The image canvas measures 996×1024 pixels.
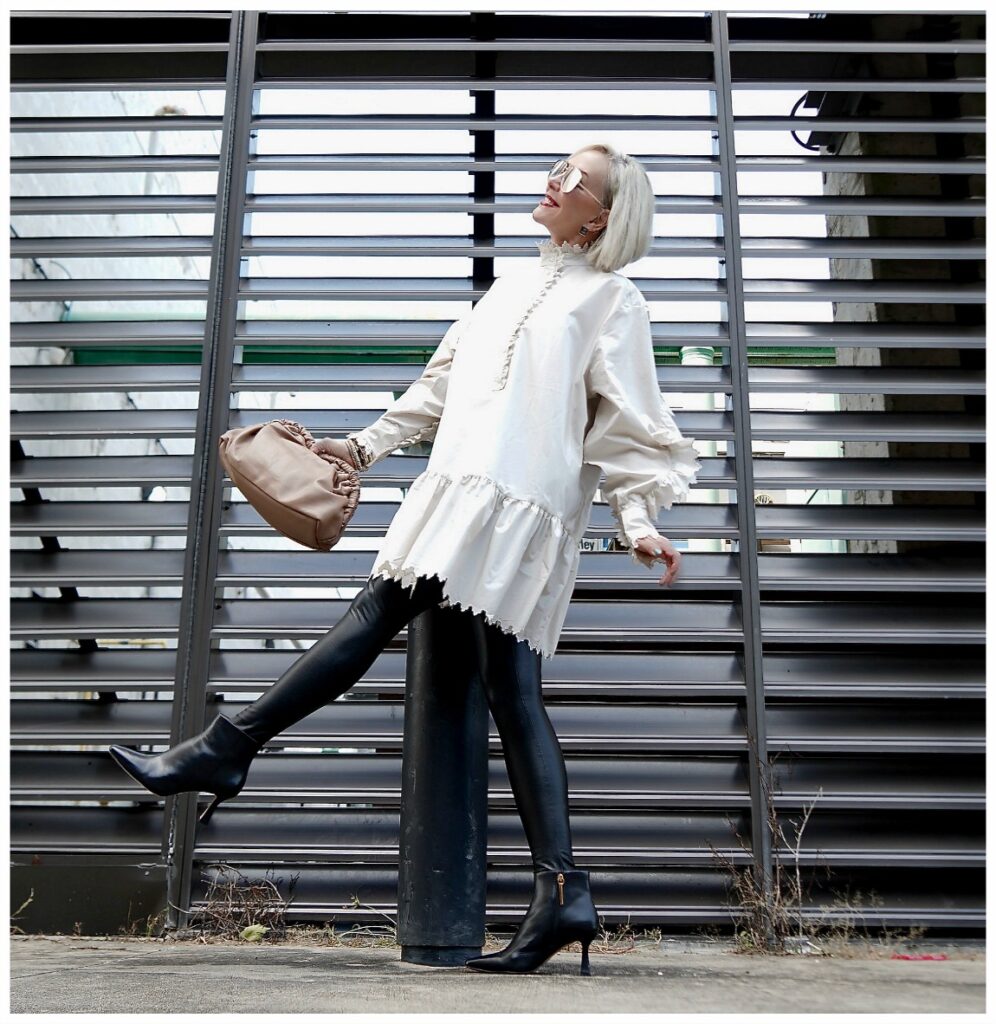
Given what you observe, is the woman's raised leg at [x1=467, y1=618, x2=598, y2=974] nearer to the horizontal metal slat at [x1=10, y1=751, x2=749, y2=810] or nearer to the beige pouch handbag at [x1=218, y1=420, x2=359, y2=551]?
the beige pouch handbag at [x1=218, y1=420, x2=359, y2=551]

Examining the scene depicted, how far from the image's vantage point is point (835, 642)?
3.72 metres

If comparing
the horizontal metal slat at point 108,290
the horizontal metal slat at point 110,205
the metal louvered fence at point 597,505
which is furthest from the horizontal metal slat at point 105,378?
the horizontal metal slat at point 110,205

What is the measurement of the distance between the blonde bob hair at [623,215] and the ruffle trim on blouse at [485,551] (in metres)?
0.65

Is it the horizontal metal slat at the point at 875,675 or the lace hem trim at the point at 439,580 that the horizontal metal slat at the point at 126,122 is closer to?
the lace hem trim at the point at 439,580

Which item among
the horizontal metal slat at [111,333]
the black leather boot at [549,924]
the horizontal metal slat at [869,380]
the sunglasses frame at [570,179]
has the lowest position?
the black leather boot at [549,924]

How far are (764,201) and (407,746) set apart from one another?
2.50 meters

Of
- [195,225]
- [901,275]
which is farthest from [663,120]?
[195,225]

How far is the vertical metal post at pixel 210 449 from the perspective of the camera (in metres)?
3.59

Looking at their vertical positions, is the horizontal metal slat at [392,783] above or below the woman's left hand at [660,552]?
below

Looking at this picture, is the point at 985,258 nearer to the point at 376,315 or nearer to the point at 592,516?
the point at 592,516

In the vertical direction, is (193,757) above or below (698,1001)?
above

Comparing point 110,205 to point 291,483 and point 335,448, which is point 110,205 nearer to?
point 335,448

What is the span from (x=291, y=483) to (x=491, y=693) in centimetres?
68

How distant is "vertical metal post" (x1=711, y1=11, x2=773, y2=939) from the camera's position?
3.54 m
